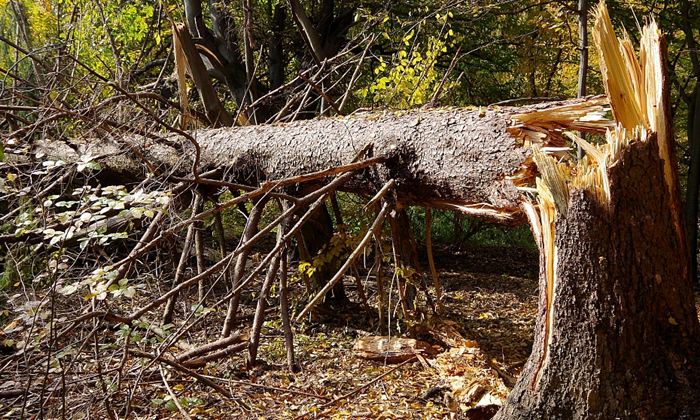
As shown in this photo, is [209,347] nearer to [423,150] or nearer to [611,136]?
[423,150]

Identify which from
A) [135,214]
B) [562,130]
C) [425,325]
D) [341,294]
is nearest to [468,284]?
[341,294]

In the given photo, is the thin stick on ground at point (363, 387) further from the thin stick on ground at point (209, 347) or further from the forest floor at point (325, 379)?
the thin stick on ground at point (209, 347)

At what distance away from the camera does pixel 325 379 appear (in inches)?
143

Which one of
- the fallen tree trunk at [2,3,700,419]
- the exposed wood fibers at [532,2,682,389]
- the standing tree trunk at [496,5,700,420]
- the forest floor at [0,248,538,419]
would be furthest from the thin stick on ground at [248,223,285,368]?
the standing tree trunk at [496,5,700,420]

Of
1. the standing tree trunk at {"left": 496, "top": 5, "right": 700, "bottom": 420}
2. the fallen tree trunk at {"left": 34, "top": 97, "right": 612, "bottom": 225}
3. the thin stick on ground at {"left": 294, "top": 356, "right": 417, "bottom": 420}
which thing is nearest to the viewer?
the standing tree trunk at {"left": 496, "top": 5, "right": 700, "bottom": 420}

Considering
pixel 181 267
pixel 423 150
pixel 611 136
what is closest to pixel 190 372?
pixel 181 267

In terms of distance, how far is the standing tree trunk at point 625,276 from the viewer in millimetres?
2014

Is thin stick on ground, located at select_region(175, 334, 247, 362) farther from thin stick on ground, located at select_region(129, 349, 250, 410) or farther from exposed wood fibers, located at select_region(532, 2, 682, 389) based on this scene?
exposed wood fibers, located at select_region(532, 2, 682, 389)

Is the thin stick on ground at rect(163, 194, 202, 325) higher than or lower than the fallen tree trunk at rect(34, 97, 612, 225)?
lower

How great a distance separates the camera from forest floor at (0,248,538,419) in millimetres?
2867

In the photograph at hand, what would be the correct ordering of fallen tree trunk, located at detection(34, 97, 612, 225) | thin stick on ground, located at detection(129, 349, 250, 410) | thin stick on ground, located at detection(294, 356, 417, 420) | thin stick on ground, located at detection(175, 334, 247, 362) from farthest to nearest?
thin stick on ground, located at detection(175, 334, 247, 362), thin stick on ground, located at detection(294, 356, 417, 420), thin stick on ground, located at detection(129, 349, 250, 410), fallen tree trunk, located at detection(34, 97, 612, 225)

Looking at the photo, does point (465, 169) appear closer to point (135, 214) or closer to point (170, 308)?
→ point (135, 214)

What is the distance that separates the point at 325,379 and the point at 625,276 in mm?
2160

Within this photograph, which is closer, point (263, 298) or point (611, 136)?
point (611, 136)
